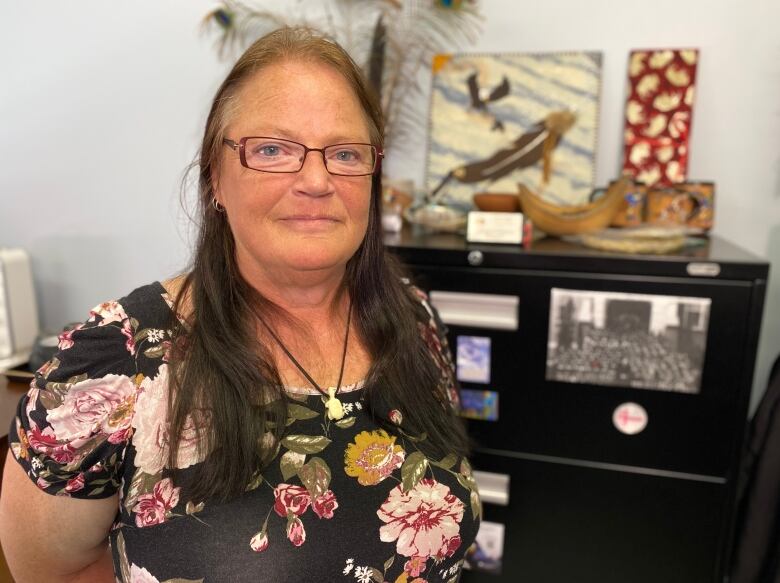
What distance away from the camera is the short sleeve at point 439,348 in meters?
1.19

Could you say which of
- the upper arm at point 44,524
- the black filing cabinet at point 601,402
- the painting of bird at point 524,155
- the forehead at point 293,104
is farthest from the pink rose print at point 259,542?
the painting of bird at point 524,155

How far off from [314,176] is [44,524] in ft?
Result: 2.13

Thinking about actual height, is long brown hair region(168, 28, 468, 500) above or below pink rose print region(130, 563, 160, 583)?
above

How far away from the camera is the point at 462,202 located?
186cm

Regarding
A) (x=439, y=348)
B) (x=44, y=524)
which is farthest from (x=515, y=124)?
(x=44, y=524)

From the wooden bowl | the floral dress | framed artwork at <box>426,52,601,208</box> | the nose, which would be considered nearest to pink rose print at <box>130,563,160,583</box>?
the floral dress

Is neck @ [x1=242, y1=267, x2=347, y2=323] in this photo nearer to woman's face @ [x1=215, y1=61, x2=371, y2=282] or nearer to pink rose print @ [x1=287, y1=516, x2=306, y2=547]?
woman's face @ [x1=215, y1=61, x2=371, y2=282]

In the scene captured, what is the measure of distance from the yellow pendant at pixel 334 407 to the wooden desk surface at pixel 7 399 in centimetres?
85

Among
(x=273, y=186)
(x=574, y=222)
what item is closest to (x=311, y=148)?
(x=273, y=186)

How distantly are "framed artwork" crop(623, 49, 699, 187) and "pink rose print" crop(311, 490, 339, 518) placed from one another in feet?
4.33

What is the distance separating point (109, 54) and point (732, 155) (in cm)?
202

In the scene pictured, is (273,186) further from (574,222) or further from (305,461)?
(574,222)

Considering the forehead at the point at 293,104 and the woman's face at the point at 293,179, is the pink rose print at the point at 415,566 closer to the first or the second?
the woman's face at the point at 293,179

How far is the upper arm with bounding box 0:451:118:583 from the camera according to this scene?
2.88 ft
